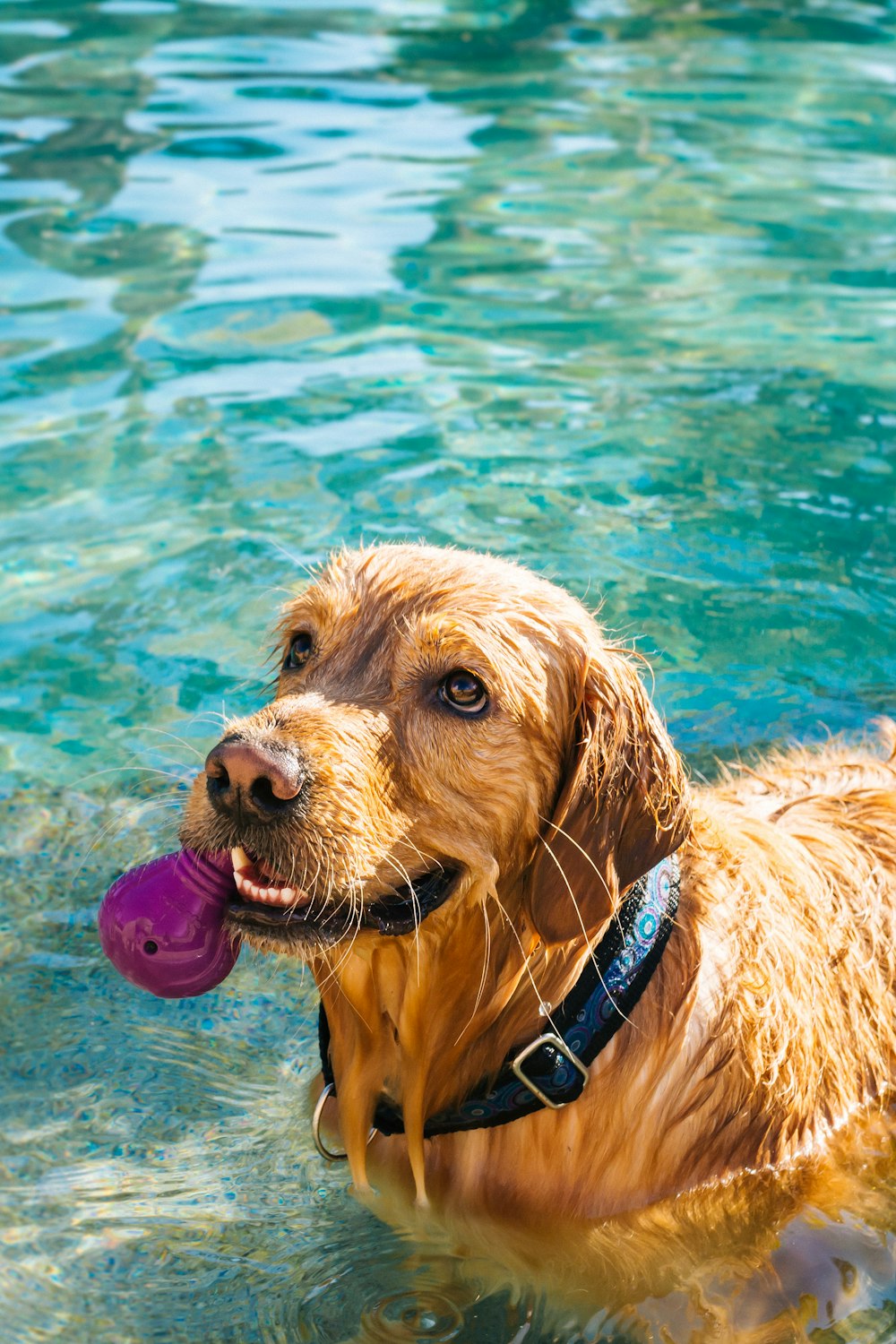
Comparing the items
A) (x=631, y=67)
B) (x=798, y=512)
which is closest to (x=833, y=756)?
(x=798, y=512)

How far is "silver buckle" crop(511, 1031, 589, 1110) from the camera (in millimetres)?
3703

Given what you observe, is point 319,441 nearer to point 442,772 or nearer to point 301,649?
point 301,649

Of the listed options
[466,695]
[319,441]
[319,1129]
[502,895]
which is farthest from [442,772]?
[319,441]

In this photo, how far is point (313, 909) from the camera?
3.48 metres

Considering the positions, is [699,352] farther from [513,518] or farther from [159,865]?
[159,865]

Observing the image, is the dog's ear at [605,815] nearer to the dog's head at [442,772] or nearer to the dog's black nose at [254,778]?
the dog's head at [442,772]

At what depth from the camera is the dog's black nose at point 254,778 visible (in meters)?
3.32

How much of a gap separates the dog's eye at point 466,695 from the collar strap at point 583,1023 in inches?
23.7

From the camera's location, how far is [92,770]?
601 cm

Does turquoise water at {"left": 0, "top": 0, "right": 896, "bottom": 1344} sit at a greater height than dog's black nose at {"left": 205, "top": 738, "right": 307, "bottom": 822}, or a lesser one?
lesser

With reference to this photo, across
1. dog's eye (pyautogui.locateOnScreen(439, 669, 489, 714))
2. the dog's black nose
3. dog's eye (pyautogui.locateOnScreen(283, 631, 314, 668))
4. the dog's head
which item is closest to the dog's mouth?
the dog's head

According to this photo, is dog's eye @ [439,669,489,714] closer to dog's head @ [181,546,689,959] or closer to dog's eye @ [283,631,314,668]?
dog's head @ [181,546,689,959]

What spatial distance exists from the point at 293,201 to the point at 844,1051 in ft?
28.1

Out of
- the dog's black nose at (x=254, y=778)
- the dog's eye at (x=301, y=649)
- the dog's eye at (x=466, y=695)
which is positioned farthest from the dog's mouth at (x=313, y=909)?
the dog's eye at (x=301, y=649)
